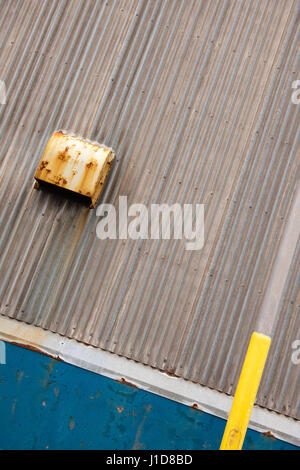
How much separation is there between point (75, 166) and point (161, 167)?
3.44ft

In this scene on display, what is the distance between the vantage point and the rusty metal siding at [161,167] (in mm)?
5160

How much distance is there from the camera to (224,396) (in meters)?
5.03

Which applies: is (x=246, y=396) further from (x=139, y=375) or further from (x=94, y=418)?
(x=94, y=418)

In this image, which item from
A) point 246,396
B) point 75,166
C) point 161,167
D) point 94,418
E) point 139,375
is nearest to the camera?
point 246,396

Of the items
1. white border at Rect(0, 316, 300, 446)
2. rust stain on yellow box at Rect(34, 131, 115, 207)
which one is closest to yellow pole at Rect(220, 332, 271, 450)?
white border at Rect(0, 316, 300, 446)

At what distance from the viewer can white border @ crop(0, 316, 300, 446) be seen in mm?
4984

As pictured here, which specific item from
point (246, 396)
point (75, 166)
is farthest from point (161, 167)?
point (246, 396)

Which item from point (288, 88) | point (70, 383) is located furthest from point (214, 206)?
point (70, 383)

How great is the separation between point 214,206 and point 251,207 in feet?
1.46

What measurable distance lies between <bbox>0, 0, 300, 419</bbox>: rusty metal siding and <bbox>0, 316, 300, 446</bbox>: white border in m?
0.11

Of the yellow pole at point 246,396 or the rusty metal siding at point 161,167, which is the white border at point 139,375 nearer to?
the rusty metal siding at point 161,167

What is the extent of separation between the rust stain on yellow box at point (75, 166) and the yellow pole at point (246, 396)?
2564 millimetres

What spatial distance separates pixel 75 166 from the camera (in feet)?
17.0
